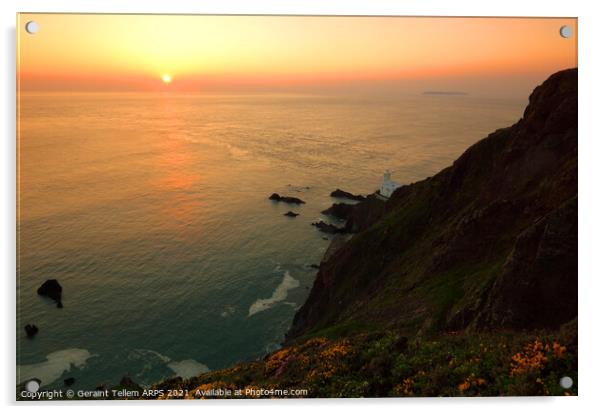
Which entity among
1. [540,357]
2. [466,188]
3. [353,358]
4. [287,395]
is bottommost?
[287,395]

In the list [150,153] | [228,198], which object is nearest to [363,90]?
[150,153]

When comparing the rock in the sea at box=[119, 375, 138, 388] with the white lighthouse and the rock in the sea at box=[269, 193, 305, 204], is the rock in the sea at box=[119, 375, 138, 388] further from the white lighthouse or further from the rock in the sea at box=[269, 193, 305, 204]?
the rock in the sea at box=[269, 193, 305, 204]

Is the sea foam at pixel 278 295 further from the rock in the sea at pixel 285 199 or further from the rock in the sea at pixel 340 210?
the rock in the sea at pixel 340 210

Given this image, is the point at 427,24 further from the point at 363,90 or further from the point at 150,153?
the point at 150,153

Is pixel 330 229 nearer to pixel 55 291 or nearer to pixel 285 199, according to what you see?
pixel 285 199

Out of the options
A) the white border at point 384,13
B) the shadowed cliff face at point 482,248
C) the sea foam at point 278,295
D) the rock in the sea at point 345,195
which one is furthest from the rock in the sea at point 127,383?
the rock in the sea at point 345,195

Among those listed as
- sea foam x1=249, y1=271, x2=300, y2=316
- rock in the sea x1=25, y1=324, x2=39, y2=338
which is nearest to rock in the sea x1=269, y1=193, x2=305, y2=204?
sea foam x1=249, y1=271, x2=300, y2=316

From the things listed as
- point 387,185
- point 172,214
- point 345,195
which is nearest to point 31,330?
point 172,214
